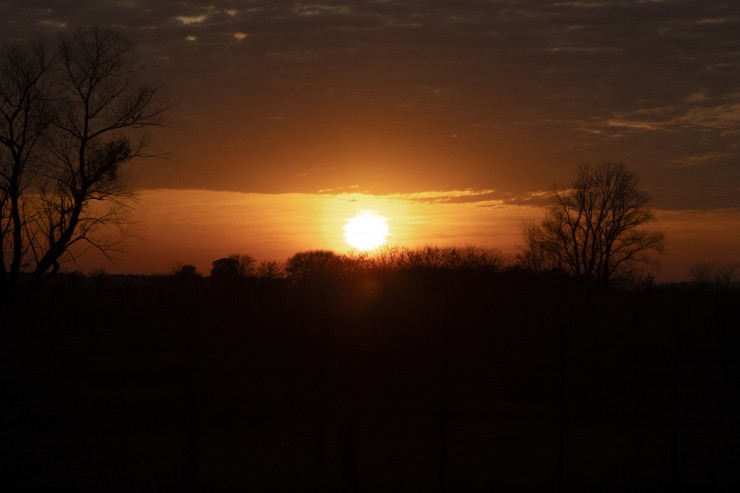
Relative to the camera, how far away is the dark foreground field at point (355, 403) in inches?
424

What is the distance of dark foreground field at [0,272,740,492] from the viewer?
10.8 meters

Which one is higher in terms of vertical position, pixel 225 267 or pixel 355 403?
pixel 225 267

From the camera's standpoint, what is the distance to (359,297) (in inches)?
1932

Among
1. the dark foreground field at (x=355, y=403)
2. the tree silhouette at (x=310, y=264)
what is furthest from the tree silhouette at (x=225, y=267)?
the dark foreground field at (x=355, y=403)

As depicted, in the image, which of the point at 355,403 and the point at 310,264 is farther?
the point at 310,264

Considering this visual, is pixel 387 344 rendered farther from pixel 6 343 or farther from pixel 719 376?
pixel 6 343

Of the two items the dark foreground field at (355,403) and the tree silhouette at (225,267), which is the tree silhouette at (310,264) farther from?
the dark foreground field at (355,403)

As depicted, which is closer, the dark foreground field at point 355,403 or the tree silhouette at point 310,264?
the dark foreground field at point 355,403

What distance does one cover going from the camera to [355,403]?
1978 cm

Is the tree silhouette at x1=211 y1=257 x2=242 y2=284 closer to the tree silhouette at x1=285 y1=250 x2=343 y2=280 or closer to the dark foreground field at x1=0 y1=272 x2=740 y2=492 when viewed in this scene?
the tree silhouette at x1=285 y1=250 x2=343 y2=280

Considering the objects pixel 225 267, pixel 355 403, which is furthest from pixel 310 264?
pixel 355 403

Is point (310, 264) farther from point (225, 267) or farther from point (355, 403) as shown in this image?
point (355, 403)

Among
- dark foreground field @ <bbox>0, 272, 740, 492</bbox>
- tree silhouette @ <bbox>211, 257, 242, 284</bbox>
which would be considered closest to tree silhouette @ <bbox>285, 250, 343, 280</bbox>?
tree silhouette @ <bbox>211, 257, 242, 284</bbox>

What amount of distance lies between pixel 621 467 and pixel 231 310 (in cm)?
2890
